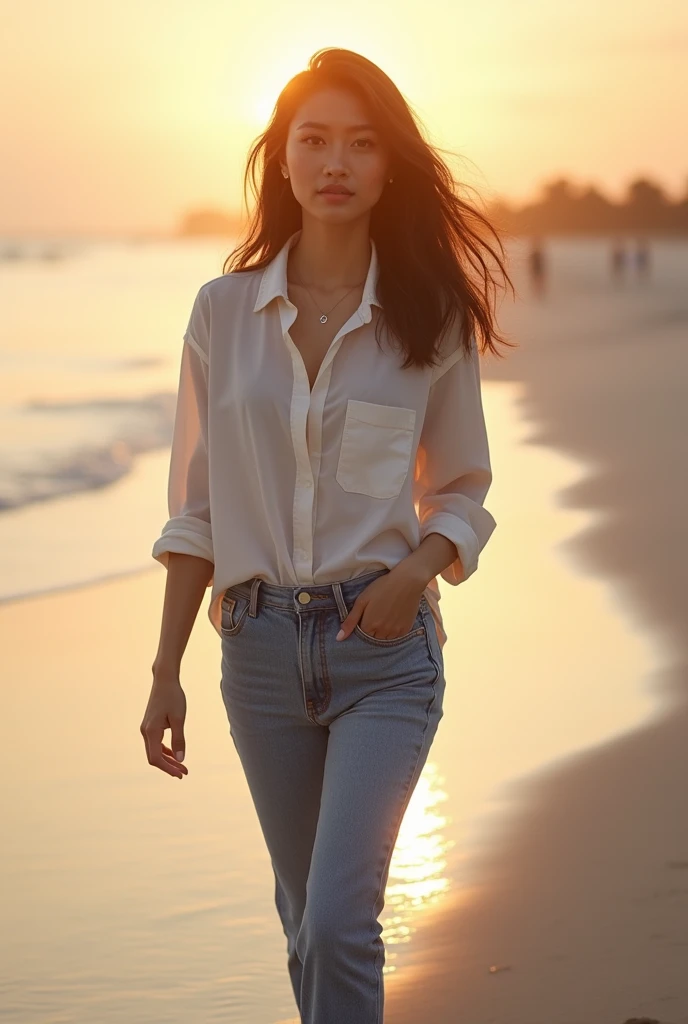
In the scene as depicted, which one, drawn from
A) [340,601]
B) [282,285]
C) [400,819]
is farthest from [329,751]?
[282,285]

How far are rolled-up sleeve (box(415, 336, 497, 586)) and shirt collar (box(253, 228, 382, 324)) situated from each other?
0.67 ft

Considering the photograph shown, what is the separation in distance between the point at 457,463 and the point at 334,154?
0.70 m

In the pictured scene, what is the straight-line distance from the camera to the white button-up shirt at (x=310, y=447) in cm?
317

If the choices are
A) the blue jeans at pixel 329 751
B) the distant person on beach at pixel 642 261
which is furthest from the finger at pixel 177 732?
the distant person on beach at pixel 642 261

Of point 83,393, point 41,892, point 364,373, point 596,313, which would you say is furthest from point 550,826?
point 596,313

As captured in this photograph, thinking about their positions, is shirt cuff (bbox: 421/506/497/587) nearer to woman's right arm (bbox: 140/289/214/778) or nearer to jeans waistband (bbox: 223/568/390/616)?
jeans waistband (bbox: 223/568/390/616)

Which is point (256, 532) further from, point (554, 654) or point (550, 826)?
point (554, 654)

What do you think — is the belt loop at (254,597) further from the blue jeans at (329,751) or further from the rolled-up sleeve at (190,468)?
the rolled-up sleeve at (190,468)

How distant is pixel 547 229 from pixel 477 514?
574 feet

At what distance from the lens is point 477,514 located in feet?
11.1

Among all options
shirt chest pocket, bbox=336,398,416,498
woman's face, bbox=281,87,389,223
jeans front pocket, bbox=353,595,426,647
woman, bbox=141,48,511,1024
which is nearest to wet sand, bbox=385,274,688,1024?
woman, bbox=141,48,511,1024

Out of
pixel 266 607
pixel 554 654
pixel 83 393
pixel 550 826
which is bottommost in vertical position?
pixel 83 393

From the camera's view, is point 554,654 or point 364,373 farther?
point 554,654

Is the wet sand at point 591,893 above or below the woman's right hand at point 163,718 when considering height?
below
